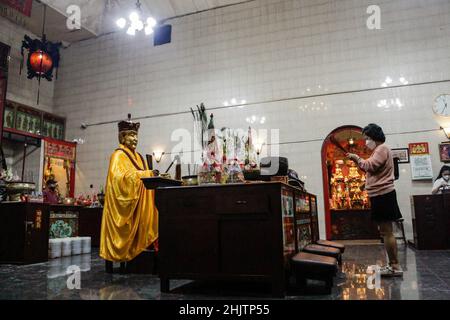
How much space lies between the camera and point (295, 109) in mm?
8602

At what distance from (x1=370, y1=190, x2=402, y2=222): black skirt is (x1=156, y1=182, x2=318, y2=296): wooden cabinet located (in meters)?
1.03

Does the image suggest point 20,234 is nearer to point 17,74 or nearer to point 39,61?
point 39,61

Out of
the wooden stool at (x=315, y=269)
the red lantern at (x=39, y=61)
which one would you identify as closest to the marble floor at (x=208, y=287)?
the wooden stool at (x=315, y=269)

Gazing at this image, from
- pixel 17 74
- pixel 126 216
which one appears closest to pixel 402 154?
pixel 126 216

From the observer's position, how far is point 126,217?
4367mm

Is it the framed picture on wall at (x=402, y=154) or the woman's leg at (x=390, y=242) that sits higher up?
the framed picture on wall at (x=402, y=154)

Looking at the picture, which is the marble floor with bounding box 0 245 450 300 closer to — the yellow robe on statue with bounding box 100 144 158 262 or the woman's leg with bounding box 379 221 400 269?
the woman's leg with bounding box 379 221 400 269

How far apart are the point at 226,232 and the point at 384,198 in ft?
5.72

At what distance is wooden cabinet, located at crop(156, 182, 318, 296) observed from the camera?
2.85m

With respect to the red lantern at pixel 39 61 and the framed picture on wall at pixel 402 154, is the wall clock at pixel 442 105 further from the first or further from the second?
the red lantern at pixel 39 61

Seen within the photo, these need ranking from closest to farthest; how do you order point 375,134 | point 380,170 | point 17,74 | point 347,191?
point 380,170 → point 375,134 → point 17,74 → point 347,191

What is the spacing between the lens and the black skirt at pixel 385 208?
3627 millimetres

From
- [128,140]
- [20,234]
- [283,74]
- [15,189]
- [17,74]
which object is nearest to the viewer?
[128,140]

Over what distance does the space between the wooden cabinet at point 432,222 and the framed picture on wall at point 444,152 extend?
1496mm
